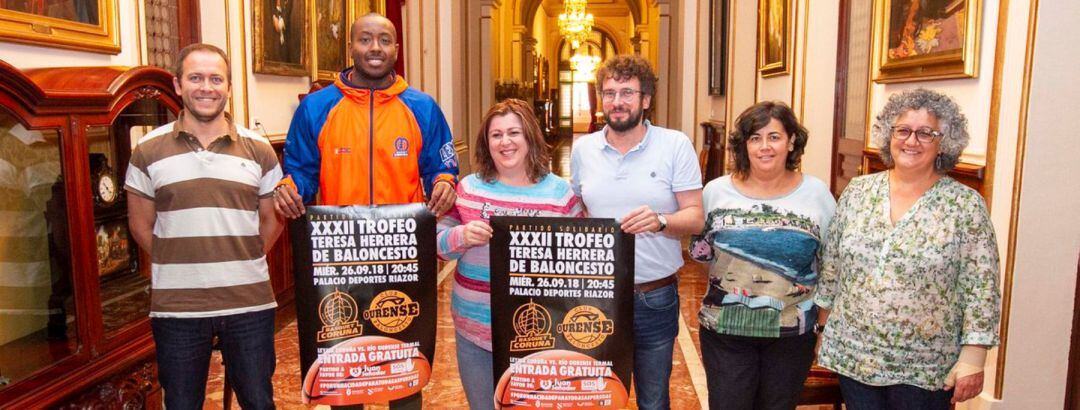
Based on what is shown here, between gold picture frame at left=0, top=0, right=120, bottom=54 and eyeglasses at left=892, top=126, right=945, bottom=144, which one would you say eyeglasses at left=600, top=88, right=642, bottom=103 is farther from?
gold picture frame at left=0, top=0, right=120, bottom=54

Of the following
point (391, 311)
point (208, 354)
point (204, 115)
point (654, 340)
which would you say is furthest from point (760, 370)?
point (204, 115)

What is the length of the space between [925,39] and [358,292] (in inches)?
117

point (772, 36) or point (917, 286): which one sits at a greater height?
point (772, 36)

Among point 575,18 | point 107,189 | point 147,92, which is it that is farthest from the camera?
point 575,18

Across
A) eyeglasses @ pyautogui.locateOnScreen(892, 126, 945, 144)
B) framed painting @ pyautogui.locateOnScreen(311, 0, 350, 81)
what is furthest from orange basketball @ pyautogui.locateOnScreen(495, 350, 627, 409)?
framed painting @ pyautogui.locateOnScreen(311, 0, 350, 81)

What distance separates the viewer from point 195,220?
238 cm

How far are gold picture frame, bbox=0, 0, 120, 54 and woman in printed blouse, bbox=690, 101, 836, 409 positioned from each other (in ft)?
8.29

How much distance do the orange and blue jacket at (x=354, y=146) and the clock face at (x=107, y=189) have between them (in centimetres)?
63

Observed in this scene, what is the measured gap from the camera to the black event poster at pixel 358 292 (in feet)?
7.73

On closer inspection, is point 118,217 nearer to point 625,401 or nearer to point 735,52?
point 625,401

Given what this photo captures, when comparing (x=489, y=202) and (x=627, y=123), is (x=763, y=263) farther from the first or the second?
(x=489, y=202)

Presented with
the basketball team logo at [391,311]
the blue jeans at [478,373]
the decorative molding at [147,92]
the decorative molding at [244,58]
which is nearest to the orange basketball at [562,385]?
the blue jeans at [478,373]

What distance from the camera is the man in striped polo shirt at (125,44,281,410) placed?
2.38 m

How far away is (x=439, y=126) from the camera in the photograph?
2998 millimetres
